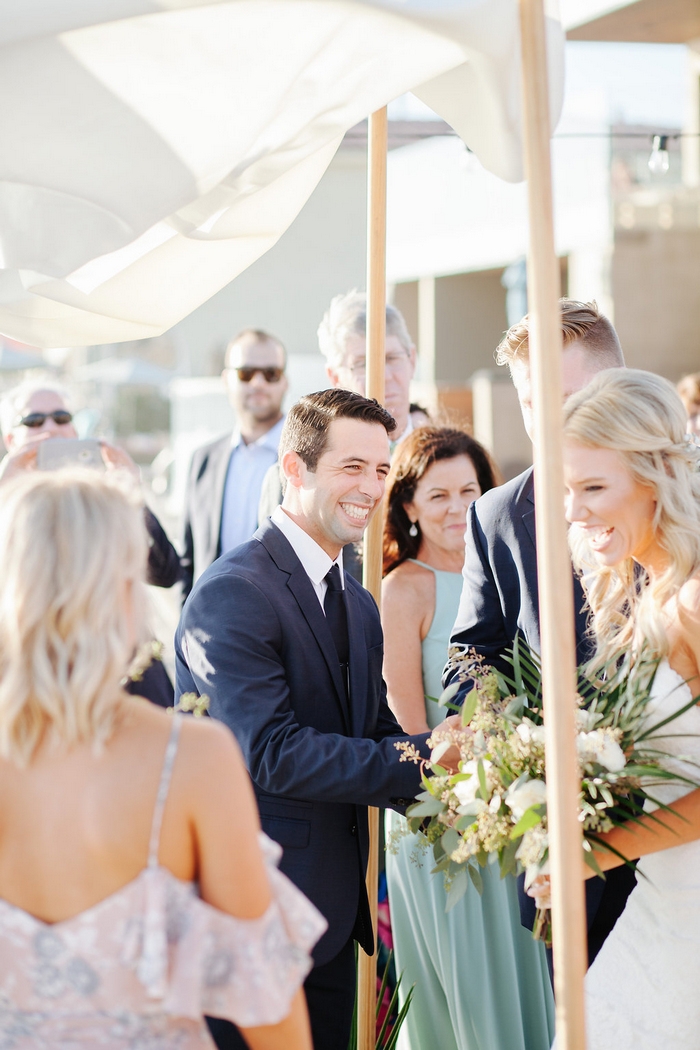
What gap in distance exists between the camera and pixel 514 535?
9.73ft

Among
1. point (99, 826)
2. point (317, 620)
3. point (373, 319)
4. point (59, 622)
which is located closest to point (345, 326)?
point (373, 319)

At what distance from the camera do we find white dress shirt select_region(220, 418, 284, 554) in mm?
5344

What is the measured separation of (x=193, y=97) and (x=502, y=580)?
1.61 m

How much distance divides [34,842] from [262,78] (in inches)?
53.9

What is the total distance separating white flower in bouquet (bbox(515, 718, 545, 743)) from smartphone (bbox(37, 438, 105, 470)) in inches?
106

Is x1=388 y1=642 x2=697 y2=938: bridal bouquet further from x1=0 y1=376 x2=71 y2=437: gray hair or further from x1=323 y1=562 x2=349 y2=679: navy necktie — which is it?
x1=0 y1=376 x2=71 y2=437: gray hair

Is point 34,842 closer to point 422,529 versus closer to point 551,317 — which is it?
point 551,317

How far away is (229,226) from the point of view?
2285 mm

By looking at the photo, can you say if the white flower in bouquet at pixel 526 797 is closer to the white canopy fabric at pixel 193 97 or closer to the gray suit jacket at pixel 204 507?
the white canopy fabric at pixel 193 97

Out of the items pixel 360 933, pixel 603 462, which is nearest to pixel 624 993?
pixel 360 933

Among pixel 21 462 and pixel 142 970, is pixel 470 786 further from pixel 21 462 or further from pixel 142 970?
pixel 21 462

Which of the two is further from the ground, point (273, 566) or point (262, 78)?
point (262, 78)

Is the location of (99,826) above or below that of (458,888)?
above

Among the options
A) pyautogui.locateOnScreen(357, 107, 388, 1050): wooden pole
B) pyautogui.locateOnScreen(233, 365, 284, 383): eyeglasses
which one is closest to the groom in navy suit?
pyautogui.locateOnScreen(357, 107, 388, 1050): wooden pole
